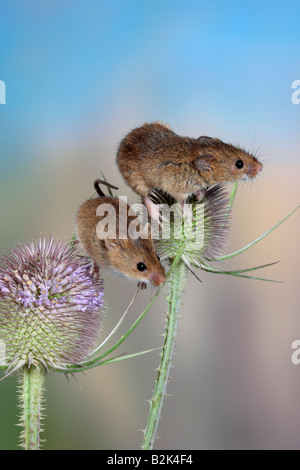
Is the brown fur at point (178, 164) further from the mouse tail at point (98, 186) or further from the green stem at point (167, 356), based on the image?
the green stem at point (167, 356)

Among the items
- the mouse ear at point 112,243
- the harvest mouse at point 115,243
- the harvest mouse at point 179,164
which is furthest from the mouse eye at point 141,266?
the harvest mouse at point 179,164

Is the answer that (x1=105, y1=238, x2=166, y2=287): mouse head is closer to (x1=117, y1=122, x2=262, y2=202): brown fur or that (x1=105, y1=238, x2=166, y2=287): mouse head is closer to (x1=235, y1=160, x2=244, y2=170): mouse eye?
(x1=117, y1=122, x2=262, y2=202): brown fur

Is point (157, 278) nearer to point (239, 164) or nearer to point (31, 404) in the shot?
point (239, 164)

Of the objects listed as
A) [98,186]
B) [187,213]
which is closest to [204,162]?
[187,213]

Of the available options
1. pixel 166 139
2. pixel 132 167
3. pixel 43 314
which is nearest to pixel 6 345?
pixel 43 314
